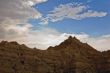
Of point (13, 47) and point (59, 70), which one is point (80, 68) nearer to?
point (59, 70)

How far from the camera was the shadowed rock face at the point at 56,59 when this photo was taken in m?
78.1

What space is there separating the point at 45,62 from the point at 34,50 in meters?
3.30

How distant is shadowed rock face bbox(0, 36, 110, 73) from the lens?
256ft

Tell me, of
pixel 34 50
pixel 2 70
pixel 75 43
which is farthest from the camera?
pixel 75 43

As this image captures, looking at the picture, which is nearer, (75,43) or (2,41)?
(2,41)

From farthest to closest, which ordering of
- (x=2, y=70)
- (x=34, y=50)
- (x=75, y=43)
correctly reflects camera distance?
(x=75, y=43), (x=34, y=50), (x=2, y=70)

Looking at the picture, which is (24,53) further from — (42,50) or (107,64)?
(107,64)

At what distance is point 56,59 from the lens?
8306cm

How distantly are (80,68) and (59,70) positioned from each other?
4212 mm

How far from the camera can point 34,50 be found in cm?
8181

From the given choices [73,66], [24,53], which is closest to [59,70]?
[73,66]

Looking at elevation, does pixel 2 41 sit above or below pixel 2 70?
above

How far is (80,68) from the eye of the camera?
8212 centimetres

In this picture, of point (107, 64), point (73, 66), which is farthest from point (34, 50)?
point (107, 64)
